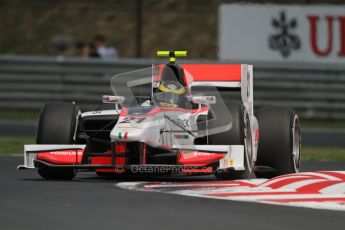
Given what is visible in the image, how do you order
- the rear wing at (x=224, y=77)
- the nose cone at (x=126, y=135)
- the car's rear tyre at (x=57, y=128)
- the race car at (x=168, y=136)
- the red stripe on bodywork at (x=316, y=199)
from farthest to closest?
the rear wing at (x=224, y=77) < the car's rear tyre at (x=57, y=128) < the race car at (x=168, y=136) < the nose cone at (x=126, y=135) < the red stripe on bodywork at (x=316, y=199)

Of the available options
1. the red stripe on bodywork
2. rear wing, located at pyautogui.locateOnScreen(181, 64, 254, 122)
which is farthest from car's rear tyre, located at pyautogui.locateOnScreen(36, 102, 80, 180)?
the red stripe on bodywork

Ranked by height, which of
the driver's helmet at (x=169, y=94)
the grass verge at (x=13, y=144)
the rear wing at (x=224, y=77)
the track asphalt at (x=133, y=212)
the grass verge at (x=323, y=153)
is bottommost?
the track asphalt at (x=133, y=212)

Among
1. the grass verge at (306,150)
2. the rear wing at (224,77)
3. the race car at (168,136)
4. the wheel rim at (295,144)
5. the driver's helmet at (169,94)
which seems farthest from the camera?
the grass verge at (306,150)

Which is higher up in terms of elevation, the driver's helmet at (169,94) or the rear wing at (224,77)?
the rear wing at (224,77)

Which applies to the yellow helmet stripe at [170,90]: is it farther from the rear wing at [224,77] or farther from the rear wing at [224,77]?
the rear wing at [224,77]

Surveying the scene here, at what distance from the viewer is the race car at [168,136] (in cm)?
1164

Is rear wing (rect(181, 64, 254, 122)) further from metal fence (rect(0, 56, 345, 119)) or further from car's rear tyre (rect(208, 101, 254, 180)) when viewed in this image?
metal fence (rect(0, 56, 345, 119))

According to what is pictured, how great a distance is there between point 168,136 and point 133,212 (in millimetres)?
2913

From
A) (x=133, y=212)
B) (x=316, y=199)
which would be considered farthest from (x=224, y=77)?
(x=133, y=212)

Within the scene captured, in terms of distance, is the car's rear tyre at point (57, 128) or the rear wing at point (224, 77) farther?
the rear wing at point (224, 77)

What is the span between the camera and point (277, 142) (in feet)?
42.3

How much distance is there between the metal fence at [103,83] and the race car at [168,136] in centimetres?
1034

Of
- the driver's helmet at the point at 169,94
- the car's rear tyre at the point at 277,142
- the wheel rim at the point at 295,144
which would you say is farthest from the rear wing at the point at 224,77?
the driver's helmet at the point at 169,94

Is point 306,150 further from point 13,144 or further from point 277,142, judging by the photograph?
point 277,142
